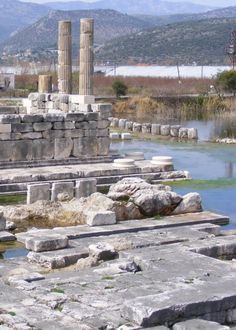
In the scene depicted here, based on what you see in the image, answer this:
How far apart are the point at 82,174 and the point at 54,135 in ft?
6.84

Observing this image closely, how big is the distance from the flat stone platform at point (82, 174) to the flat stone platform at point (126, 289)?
662 centimetres

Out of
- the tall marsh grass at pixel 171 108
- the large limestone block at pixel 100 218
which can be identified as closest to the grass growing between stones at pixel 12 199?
the large limestone block at pixel 100 218

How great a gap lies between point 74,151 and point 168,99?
28.2 meters

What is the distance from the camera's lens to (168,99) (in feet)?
166

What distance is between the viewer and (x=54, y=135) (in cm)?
2247

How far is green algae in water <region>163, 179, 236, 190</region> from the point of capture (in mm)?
20750

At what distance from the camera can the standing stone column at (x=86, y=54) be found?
27.9m

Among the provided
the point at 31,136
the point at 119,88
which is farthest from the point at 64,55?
the point at 119,88

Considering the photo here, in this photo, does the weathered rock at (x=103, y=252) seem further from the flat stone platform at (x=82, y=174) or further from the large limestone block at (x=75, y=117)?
the large limestone block at (x=75, y=117)

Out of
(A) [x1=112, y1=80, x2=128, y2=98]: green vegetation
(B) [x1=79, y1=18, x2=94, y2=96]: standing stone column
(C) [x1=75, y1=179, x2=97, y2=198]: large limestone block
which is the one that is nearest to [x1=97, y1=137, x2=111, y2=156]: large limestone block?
(B) [x1=79, y1=18, x2=94, y2=96]: standing stone column

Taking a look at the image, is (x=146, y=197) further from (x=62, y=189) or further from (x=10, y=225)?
(x=10, y=225)

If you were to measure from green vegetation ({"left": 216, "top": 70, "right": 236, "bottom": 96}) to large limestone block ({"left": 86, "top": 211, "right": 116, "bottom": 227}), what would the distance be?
131 feet

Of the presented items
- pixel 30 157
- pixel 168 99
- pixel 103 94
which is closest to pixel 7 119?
pixel 30 157

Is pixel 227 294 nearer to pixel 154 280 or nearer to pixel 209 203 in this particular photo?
pixel 154 280
